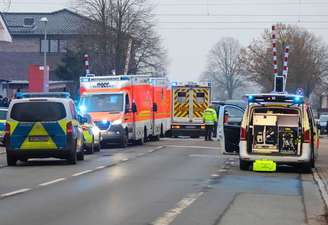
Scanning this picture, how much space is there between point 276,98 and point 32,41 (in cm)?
7978

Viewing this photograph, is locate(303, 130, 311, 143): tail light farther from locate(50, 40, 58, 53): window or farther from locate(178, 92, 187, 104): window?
locate(50, 40, 58, 53): window

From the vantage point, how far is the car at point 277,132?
66.5 feet

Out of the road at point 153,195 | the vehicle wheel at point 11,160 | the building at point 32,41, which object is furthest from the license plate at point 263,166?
the building at point 32,41

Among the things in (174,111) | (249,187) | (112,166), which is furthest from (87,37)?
(249,187)

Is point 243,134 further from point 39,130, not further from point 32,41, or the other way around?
point 32,41

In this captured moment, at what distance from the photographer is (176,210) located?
1255 centimetres

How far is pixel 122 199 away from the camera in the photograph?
1395 cm

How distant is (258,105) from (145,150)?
32.5 ft

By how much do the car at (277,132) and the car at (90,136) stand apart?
783 centimetres

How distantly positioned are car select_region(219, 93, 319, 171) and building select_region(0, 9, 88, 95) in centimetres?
6979

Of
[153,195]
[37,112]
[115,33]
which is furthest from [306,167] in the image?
[115,33]

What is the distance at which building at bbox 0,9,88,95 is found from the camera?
9188 centimetres

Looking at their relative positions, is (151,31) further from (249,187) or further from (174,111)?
(249,187)

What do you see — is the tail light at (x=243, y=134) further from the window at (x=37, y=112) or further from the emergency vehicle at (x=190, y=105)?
the emergency vehicle at (x=190, y=105)
